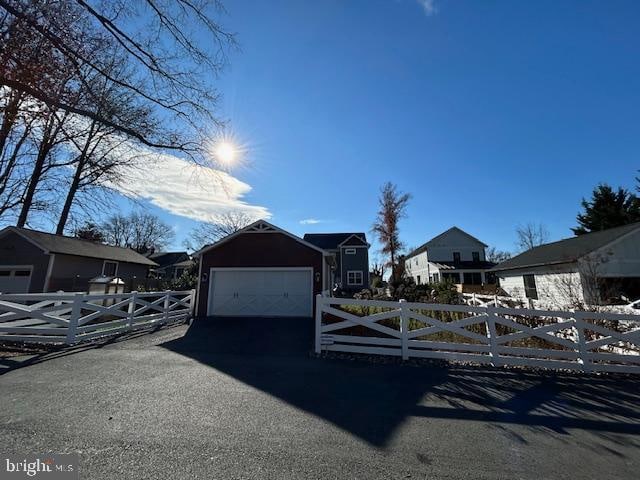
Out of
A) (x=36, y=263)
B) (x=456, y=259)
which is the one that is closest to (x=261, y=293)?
(x=36, y=263)

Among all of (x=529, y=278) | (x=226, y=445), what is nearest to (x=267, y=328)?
(x=226, y=445)

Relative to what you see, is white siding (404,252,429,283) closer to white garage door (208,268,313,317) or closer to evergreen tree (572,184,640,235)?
evergreen tree (572,184,640,235)

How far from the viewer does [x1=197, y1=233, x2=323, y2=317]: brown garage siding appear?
43.6 feet

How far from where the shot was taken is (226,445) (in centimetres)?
285

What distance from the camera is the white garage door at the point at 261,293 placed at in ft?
42.0

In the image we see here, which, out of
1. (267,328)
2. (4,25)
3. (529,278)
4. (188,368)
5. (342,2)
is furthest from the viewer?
(529,278)

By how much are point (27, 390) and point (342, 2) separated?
901cm

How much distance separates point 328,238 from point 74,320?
30905 mm

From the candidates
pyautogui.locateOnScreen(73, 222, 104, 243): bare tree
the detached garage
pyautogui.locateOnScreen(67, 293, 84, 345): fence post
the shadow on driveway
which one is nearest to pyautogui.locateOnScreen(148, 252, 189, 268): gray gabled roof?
pyautogui.locateOnScreen(73, 222, 104, 243): bare tree

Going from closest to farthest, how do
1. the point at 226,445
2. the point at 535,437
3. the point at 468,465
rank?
the point at 468,465 < the point at 226,445 < the point at 535,437

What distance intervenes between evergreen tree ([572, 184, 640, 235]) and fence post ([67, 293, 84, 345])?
36349 mm

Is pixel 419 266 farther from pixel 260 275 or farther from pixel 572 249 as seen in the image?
pixel 260 275

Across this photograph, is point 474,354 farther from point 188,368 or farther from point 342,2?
point 342,2

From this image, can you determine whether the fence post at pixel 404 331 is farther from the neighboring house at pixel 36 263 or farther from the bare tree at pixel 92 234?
the bare tree at pixel 92 234
